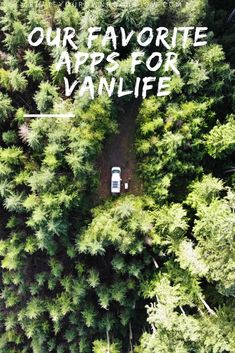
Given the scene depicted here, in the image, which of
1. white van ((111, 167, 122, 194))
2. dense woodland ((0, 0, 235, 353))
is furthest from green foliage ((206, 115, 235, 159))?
white van ((111, 167, 122, 194))

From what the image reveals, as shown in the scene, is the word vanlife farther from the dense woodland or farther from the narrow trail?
the narrow trail

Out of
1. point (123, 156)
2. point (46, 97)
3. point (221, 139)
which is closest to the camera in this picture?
Result: point (46, 97)

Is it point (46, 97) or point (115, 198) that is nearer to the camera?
point (46, 97)

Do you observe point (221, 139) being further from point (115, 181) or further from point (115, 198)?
point (115, 198)

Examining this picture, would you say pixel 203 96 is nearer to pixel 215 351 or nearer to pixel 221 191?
pixel 221 191

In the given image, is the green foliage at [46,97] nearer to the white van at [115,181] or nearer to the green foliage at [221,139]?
the white van at [115,181]

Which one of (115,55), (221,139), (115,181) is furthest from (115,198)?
(115,55)
